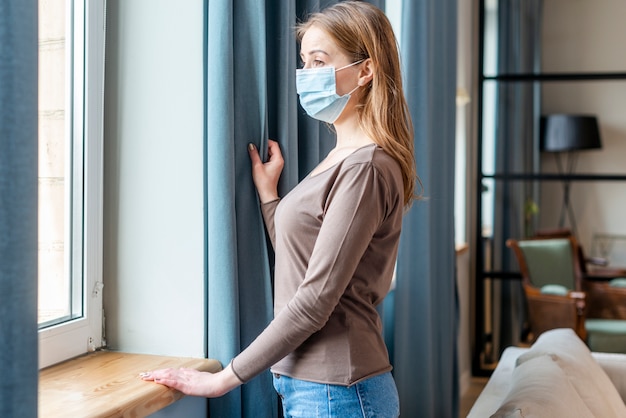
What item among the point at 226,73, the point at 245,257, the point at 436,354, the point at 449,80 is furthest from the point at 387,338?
the point at 226,73

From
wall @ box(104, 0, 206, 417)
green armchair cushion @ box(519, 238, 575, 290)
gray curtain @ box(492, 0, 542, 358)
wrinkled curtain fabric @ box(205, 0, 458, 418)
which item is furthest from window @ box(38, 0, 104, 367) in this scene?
gray curtain @ box(492, 0, 542, 358)

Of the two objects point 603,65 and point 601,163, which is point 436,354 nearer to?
point 601,163

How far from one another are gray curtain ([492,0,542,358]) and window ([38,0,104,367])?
3.79 metres

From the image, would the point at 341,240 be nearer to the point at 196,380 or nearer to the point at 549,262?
the point at 196,380

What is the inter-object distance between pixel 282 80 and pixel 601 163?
3899mm

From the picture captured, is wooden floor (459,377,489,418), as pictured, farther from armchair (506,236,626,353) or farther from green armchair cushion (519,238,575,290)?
green armchair cushion (519,238,575,290)

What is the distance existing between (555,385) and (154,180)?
3.42 feet

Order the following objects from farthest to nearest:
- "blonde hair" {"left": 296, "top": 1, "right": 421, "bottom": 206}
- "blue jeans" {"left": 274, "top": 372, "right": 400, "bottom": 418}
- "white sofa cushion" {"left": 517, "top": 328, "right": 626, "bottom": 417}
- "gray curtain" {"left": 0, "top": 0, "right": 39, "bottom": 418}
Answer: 1. "white sofa cushion" {"left": 517, "top": 328, "right": 626, "bottom": 417}
2. "blonde hair" {"left": 296, "top": 1, "right": 421, "bottom": 206}
3. "blue jeans" {"left": 274, "top": 372, "right": 400, "bottom": 418}
4. "gray curtain" {"left": 0, "top": 0, "right": 39, "bottom": 418}

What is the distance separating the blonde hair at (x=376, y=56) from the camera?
1628mm

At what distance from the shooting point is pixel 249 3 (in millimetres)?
1825

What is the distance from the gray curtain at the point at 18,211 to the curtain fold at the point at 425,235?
2215mm

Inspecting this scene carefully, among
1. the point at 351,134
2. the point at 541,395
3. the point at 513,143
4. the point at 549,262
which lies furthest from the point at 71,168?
the point at 513,143

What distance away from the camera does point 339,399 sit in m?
1.52

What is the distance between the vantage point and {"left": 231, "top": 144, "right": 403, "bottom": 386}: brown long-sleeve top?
1438 millimetres
